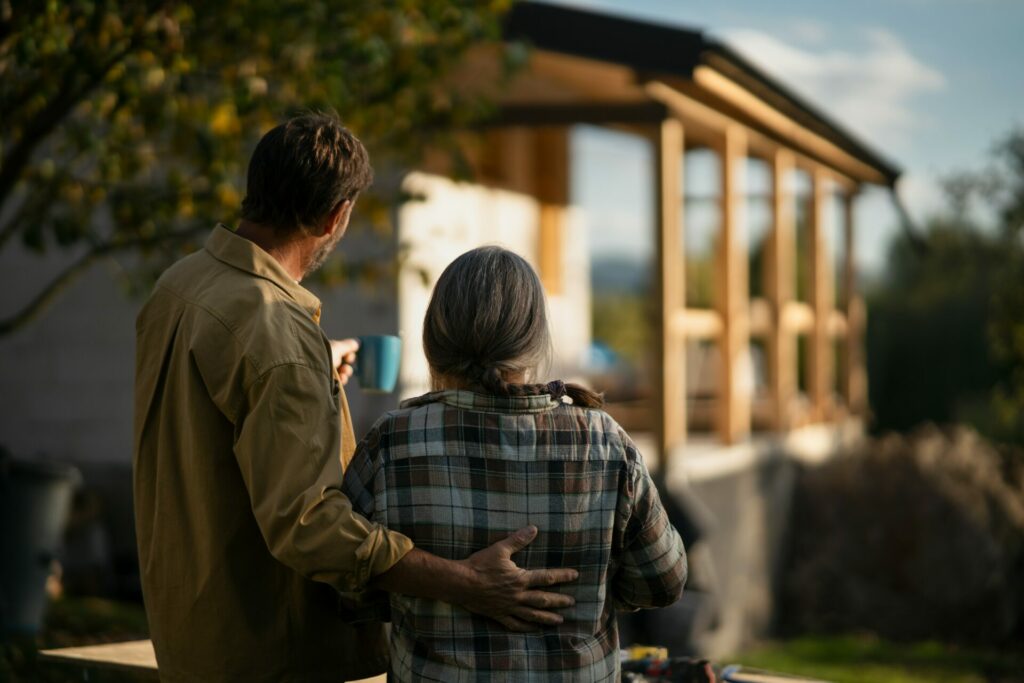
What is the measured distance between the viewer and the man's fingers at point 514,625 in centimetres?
256

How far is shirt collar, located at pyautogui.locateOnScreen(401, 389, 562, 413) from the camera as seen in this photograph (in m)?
2.57

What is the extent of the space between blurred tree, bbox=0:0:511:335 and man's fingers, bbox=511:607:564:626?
3.70 metres

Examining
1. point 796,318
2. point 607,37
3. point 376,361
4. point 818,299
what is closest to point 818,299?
point 818,299

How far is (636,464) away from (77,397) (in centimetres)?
920

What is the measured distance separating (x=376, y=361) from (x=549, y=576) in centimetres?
90

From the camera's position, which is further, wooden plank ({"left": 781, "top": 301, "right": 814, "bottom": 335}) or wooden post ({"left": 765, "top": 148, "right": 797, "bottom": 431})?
wooden plank ({"left": 781, "top": 301, "right": 814, "bottom": 335})

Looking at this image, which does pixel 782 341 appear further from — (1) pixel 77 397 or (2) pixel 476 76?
(1) pixel 77 397

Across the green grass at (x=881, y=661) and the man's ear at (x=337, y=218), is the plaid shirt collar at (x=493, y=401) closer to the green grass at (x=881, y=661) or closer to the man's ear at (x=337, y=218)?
the man's ear at (x=337, y=218)

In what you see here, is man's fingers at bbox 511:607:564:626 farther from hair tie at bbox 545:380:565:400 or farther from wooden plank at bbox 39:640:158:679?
wooden plank at bbox 39:640:158:679

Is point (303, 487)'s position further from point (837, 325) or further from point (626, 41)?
point (837, 325)

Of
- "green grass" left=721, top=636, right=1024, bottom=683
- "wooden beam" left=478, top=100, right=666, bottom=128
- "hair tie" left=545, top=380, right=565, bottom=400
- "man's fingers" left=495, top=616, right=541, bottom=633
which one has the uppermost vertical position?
"wooden beam" left=478, top=100, right=666, bottom=128

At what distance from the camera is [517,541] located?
2547 millimetres

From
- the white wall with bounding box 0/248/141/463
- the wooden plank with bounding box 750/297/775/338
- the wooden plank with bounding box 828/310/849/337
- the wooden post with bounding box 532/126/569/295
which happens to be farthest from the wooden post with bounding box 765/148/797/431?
the white wall with bounding box 0/248/141/463

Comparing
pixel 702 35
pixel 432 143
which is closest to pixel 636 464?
pixel 432 143
